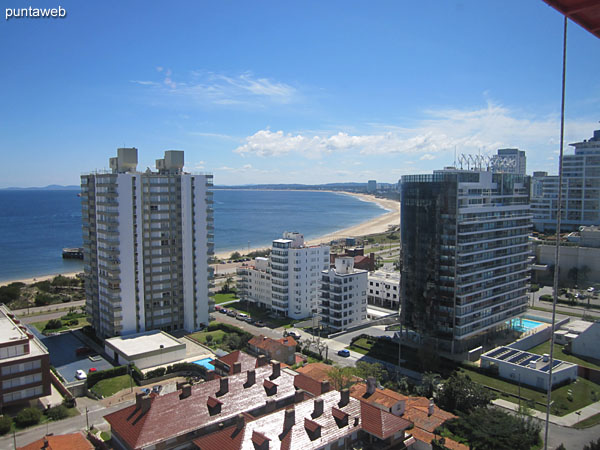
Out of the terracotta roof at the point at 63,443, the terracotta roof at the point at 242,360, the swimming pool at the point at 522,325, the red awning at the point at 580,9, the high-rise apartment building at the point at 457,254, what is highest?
the red awning at the point at 580,9

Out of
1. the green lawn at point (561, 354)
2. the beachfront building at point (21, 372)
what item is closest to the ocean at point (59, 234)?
the beachfront building at point (21, 372)

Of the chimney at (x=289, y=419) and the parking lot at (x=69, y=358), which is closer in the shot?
the chimney at (x=289, y=419)

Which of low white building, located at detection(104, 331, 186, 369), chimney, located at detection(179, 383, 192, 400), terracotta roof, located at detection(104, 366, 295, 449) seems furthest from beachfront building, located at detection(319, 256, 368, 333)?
chimney, located at detection(179, 383, 192, 400)

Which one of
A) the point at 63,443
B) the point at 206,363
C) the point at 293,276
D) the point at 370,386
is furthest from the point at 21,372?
the point at 293,276

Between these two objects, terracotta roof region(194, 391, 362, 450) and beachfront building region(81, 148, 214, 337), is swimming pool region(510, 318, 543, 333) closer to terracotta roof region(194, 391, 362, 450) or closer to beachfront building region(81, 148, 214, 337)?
terracotta roof region(194, 391, 362, 450)

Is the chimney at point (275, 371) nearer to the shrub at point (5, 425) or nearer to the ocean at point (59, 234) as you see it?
the shrub at point (5, 425)

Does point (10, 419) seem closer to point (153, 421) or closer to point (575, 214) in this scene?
point (153, 421)
